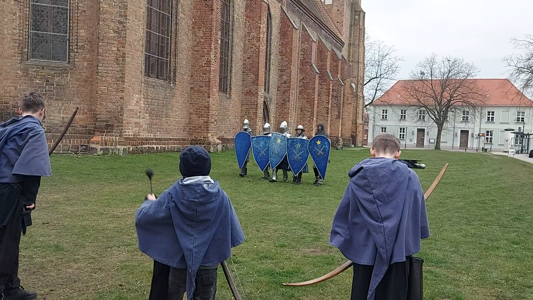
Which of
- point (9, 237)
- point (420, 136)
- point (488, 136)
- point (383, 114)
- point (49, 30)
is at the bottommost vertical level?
point (9, 237)

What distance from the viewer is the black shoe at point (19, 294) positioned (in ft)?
13.6

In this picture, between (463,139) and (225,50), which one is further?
(463,139)

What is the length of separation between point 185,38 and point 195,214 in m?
17.5

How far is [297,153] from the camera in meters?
12.9

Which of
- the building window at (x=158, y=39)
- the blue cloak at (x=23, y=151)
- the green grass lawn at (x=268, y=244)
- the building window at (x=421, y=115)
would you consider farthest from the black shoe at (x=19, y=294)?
the building window at (x=421, y=115)

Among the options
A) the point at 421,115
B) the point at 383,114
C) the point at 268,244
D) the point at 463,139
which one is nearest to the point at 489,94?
the point at 463,139

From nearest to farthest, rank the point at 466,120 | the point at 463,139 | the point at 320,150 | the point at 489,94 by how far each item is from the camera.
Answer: the point at 320,150 < the point at 466,120 < the point at 489,94 < the point at 463,139

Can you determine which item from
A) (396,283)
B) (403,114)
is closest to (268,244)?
(396,283)

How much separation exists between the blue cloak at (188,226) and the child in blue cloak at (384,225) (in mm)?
880

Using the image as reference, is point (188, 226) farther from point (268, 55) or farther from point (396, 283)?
point (268, 55)

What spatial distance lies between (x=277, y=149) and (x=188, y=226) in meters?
9.94

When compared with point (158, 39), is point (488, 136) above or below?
below

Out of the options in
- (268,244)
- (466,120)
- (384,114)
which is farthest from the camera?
(384,114)

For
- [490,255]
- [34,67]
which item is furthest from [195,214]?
[34,67]
